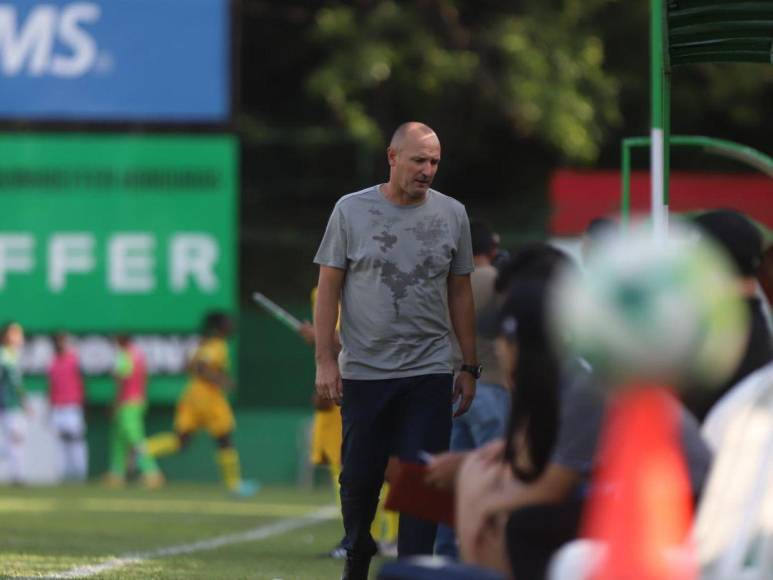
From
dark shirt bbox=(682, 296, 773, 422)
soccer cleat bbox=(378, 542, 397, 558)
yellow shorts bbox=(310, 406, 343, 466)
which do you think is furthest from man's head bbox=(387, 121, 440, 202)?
yellow shorts bbox=(310, 406, 343, 466)

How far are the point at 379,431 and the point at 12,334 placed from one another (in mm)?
14564

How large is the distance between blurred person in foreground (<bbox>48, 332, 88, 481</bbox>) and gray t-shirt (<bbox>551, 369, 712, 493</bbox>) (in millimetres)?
17637

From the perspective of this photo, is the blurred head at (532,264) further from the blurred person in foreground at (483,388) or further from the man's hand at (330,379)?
the blurred person in foreground at (483,388)

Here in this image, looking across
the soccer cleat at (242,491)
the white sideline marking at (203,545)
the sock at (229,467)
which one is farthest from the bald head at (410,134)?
the sock at (229,467)

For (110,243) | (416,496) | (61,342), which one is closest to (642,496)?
(416,496)

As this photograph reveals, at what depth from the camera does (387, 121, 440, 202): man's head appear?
25.6 ft

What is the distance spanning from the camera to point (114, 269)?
73.6 feet

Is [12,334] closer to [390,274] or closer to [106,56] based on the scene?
[106,56]

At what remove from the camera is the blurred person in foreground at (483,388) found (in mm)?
9695

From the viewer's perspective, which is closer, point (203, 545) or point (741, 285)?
point (741, 285)

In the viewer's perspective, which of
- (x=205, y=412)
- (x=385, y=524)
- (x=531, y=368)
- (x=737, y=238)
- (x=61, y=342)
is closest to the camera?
(x=531, y=368)

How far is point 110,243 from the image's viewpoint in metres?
22.4

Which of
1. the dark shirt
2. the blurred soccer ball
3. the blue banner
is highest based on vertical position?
the blue banner

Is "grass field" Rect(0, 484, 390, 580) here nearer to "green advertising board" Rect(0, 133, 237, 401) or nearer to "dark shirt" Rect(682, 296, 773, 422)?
"green advertising board" Rect(0, 133, 237, 401)
